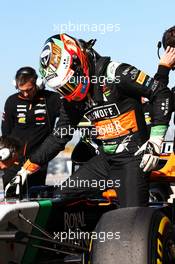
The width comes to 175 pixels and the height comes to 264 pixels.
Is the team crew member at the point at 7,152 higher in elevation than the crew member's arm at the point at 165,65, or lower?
lower

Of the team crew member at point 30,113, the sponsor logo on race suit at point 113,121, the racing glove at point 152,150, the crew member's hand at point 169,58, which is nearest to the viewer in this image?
the racing glove at point 152,150

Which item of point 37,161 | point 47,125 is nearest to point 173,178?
point 37,161

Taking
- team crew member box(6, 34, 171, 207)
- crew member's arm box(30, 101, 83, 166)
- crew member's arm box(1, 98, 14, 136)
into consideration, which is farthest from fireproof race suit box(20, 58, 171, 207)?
crew member's arm box(1, 98, 14, 136)

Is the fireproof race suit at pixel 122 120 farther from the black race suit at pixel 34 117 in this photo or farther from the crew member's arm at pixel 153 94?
the black race suit at pixel 34 117

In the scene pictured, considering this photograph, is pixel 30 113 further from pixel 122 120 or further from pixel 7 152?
pixel 122 120

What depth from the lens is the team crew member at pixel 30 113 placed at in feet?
23.4

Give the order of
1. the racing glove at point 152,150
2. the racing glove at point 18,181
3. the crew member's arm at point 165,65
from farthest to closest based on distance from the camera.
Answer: the crew member's arm at point 165,65, the racing glove at point 18,181, the racing glove at point 152,150

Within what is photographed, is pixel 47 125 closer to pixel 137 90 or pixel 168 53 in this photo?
pixel 168 53

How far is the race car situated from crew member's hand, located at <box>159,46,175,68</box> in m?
1.16

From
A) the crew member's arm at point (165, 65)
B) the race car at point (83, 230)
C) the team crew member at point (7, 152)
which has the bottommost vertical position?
the race car at point (83, 230)

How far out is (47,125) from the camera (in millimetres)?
7332

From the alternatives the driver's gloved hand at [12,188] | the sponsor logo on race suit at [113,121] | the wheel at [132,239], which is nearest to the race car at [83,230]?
the wheel at [132,239]

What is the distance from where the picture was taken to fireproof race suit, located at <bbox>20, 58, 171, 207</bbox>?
14.6ft

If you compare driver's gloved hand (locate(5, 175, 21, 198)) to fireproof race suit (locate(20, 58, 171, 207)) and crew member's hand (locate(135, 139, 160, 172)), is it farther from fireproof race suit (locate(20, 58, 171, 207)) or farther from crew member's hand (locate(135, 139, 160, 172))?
crew member's hand (locate(135, 139, 160, 172))
